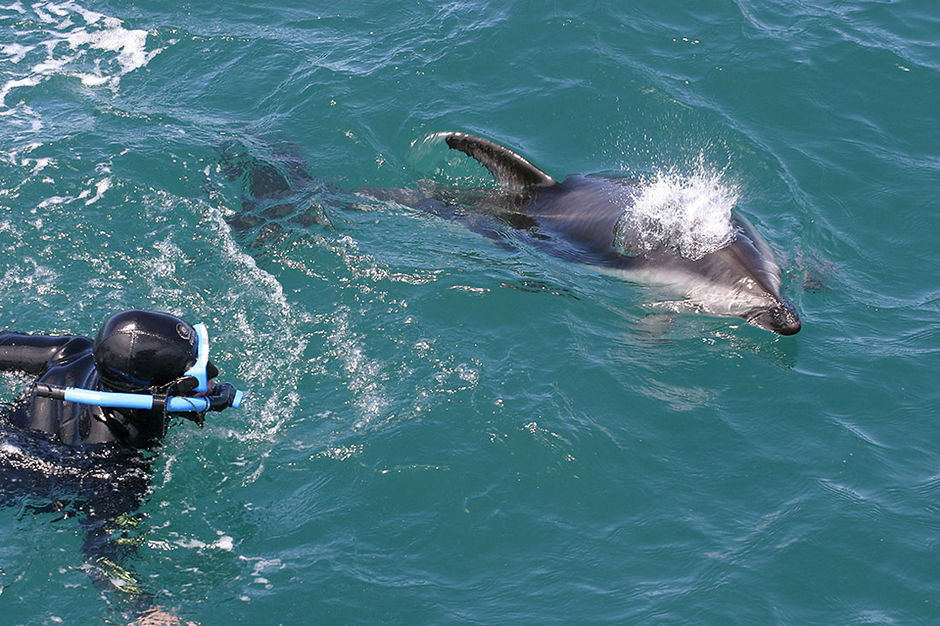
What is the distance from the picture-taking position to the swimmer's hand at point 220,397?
660cm

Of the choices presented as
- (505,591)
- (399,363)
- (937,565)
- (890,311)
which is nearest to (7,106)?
(399,363)

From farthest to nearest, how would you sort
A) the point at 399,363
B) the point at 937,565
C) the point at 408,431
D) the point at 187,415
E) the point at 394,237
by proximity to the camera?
1. the point at 394,237
2. the point at 399,363
3. the point at 408,431
4. the point at 937,565
5. the point at 187,415

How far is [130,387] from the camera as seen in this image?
6473 mm

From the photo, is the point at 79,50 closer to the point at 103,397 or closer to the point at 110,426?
the point at 110,426

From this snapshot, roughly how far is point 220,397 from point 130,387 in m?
0.60

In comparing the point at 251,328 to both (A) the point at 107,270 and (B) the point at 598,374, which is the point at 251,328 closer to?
(A) the point at 107,270

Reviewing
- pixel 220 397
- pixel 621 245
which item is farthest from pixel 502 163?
pixel 220 397

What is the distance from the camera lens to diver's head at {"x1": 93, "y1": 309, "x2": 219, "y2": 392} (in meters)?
6.35

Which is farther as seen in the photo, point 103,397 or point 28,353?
point 28,353

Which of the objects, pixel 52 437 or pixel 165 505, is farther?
pixel 165 505

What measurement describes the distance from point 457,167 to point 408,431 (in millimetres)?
5401

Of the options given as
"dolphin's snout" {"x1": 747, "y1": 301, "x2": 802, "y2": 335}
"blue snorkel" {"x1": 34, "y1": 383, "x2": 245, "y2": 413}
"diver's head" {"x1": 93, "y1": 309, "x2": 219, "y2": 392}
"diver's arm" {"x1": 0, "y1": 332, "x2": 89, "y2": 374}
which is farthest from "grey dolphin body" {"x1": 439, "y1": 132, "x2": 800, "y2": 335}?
"blue snorkel" {"x1": 34, "y1": 383, "x2": 245, "y2": 413}

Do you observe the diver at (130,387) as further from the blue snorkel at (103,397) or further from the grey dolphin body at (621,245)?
the grey dolphin body at (621,245)

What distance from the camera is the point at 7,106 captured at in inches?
536
